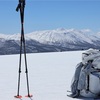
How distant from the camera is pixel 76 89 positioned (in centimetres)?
821

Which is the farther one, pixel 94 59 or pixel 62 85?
pixel 62 85

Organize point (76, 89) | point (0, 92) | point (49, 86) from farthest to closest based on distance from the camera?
1. point (49, 86)
2. point (0, 92)
3. point (76, 89)

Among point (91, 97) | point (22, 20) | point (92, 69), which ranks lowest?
point (91, 97)

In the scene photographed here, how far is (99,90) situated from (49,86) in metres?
2.64

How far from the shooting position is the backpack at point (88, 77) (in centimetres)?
762

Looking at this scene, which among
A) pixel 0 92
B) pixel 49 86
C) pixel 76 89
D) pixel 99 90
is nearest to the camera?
pixel 99 90

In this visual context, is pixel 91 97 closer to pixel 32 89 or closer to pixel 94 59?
pixel 94 59

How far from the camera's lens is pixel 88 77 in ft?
25.5

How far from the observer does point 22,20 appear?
814 cm

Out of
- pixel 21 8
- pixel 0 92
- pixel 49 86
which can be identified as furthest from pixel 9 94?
pixel 21 8

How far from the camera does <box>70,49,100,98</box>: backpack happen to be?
25.0 feet

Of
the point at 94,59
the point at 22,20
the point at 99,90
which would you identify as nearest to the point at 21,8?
the point at 22,20

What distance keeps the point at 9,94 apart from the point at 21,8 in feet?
8.03

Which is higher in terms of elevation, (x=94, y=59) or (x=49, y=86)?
(x=94, y=59)
